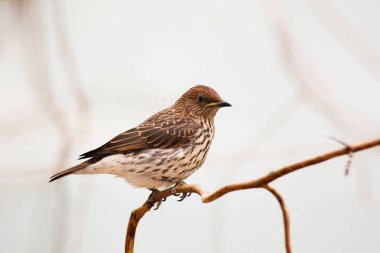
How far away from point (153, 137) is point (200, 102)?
786 mm

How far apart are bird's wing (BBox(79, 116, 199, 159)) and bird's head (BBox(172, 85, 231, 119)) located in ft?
0.65

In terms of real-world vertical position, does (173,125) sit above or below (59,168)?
above

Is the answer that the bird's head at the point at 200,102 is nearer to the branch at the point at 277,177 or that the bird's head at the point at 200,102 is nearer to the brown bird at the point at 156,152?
the brown bird at the point at 156,152

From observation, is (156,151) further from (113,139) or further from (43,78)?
(43,78)

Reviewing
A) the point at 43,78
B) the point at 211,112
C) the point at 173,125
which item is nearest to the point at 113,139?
the point at 173,125

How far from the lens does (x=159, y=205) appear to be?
16.1ft

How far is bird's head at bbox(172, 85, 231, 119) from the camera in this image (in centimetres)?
591

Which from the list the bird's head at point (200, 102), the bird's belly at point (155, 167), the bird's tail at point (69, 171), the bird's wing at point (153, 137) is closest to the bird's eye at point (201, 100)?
the bird's head at point (200, 102)

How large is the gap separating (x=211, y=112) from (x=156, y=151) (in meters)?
0.94

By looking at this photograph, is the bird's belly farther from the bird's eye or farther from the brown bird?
the bird's eye

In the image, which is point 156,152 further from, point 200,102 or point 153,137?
point 200,102

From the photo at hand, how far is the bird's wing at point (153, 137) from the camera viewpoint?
5.23 meters

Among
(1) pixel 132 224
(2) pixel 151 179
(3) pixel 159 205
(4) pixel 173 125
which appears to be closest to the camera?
(1) pixel 132 224

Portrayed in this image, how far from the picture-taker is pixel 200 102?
19.9 ft
